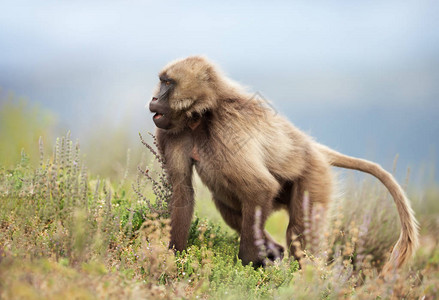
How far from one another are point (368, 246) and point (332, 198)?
1595 mm

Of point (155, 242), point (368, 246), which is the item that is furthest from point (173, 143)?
point (368, 246)

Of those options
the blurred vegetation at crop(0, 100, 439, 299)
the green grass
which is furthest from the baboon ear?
the green grass

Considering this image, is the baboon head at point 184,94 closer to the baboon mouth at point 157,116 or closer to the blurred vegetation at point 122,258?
the baboon mouth at point 157,116

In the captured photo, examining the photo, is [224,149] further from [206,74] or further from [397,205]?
[397,205]

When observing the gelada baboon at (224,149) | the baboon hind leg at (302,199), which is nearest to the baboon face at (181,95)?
the gelada baboon at (224,149)

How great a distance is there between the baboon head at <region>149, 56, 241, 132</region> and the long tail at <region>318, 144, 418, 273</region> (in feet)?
5.43

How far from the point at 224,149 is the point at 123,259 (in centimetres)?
124

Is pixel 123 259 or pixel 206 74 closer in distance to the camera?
pixel 123 259

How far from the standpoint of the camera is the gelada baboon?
4.18 meters

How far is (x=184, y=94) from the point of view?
419 cm

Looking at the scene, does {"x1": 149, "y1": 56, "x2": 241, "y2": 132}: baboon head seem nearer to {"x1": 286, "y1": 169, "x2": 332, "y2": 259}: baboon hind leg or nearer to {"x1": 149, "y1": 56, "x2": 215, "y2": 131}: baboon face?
{"x1": 149, "y1": 56, "x2": 215, "y2": 131}: baboon face

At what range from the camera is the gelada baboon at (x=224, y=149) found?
4.18 meters

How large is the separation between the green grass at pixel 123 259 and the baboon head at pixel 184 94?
2.63 ft

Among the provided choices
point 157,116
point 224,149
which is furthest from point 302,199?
point 157,116
